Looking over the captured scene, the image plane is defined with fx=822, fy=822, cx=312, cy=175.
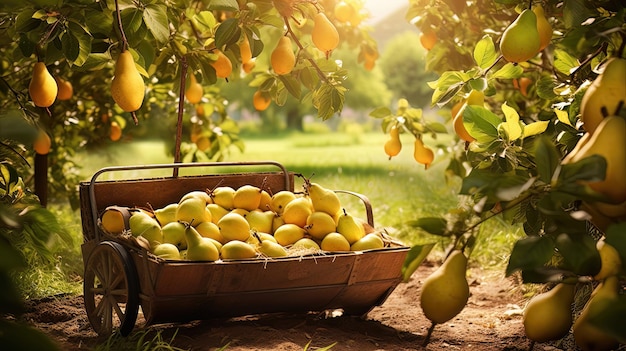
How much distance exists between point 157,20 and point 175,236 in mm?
685

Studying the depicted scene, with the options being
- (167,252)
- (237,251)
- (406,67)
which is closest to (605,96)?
(237,251)

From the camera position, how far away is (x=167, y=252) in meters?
2.41

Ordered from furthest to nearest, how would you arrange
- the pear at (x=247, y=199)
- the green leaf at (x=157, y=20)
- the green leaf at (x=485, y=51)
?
the pear at (x=247, y=199)
the green leaf at (x=157, y=20)
the green leaf at (x=485, y=51)

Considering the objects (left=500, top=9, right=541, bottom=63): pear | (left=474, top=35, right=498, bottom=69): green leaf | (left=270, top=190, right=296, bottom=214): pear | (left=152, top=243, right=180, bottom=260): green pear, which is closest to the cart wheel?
(left=152, top=243, right=180, bottom=260): green pear

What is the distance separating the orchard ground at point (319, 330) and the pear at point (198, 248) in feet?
0.80

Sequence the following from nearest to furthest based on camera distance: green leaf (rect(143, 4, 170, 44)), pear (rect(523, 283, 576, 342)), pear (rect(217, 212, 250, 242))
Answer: pear (rect(523, 283, 576, 342)) < green leaf (rect(143, 4, 170, 44)) < pear (rect(217, 212, 250, 242))

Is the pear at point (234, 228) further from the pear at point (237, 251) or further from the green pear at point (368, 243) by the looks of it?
the green pear at point (368, 243)

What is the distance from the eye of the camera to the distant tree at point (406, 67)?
12711mm

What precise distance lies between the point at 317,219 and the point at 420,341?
52 cm

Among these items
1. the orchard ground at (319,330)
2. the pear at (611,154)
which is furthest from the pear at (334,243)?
the pear at (611,154)

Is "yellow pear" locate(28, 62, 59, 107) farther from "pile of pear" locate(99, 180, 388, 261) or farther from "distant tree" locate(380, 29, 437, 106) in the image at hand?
"distant tree" locate(380, 29, 437, 106)

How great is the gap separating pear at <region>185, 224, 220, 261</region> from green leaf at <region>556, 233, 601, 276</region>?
1.36 meters

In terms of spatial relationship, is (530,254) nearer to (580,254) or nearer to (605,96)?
(580,254)

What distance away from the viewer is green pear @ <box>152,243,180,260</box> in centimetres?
239
